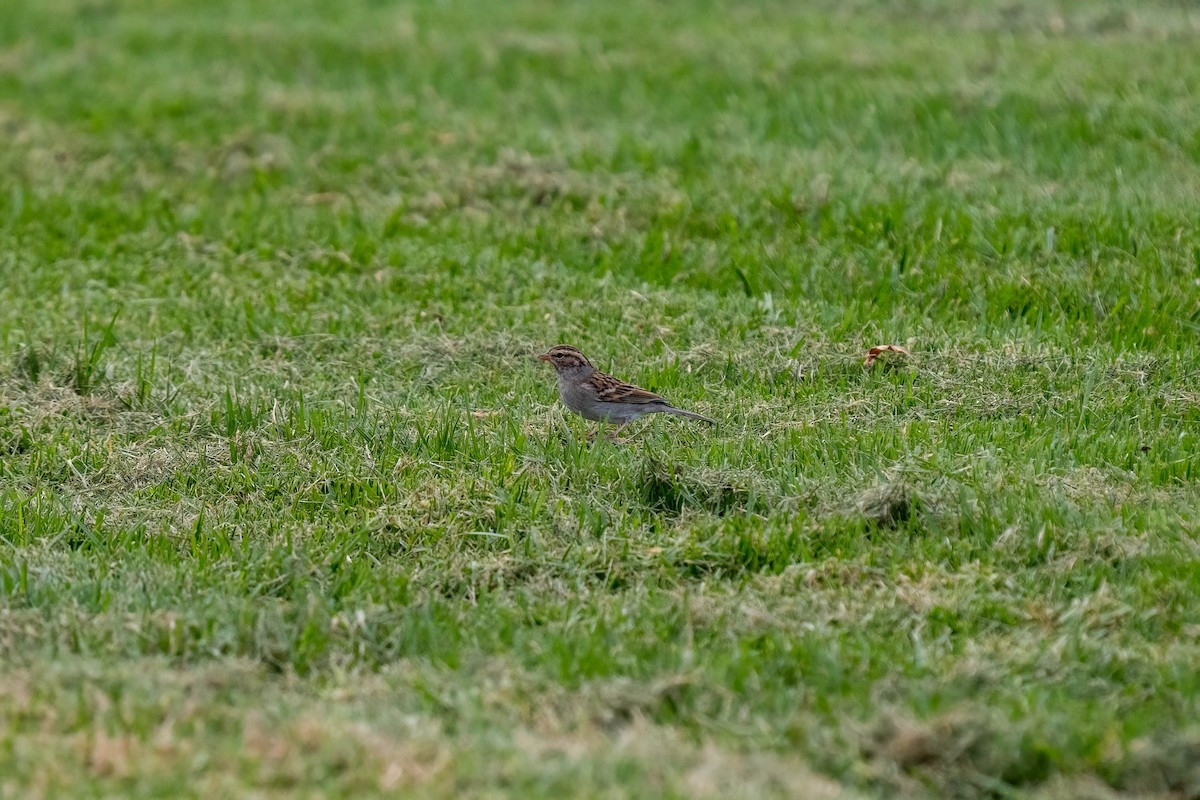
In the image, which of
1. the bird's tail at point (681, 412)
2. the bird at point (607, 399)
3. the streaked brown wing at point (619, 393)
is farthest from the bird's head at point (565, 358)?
the bird's tail at point (681, 412)

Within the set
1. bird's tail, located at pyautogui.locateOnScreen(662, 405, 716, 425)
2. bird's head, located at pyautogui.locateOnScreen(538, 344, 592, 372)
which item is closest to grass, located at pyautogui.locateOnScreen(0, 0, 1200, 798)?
bird's tail, located at pyautogui.locateOnScreen(662, 405, 716, 425)

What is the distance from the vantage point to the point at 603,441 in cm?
820

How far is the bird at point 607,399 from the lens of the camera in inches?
334

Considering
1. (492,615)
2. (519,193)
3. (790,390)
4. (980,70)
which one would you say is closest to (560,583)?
(492,615)

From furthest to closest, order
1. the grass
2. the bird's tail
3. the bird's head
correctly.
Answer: the bird's head → the bird's tail → the grass

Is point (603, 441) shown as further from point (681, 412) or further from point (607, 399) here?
point (681, 412)

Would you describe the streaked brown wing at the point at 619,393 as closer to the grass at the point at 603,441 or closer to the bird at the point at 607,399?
the bird at the point at 607,399

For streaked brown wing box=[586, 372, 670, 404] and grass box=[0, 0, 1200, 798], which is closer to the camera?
grass box=[0, 0, 1200, 798]

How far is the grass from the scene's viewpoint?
5535 mm

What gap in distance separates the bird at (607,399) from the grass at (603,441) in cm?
12

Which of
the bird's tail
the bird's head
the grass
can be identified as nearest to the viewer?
the grass

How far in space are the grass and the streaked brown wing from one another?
21 centimetres

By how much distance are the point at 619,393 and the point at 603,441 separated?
0.40 meters

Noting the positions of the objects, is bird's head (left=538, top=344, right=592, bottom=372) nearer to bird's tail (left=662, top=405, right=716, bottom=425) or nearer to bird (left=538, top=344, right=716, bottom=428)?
bird (left=538, top=344, right=716, bottom=428)
